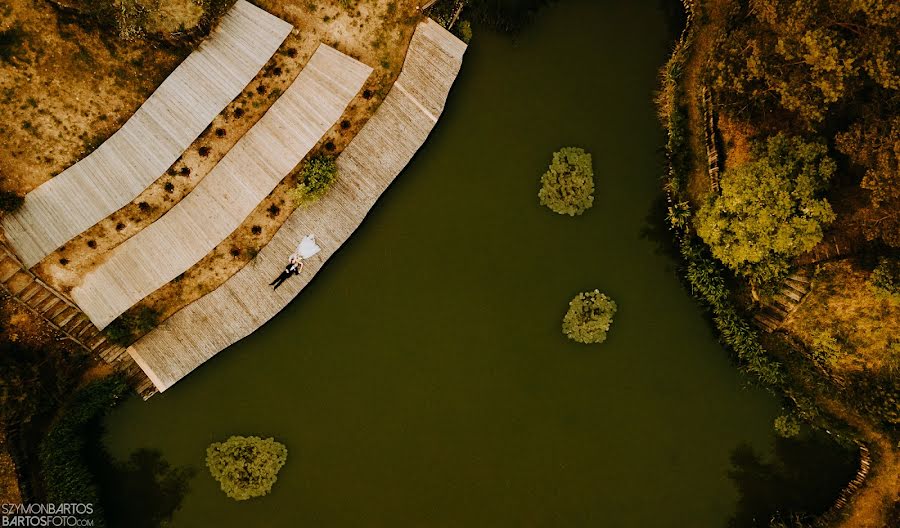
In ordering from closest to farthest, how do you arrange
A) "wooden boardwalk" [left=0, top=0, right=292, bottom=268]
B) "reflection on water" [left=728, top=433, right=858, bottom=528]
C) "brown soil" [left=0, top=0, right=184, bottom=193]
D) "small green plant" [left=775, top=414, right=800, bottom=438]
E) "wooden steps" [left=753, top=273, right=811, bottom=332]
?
"brown soil" [left=0, top=0, right=184, bottom=193] < "wooden boardwalk" [left=0, top=0, right=292, bottom=268] < "wooden steps" [left=753, top=273, right=811, bottom=332] < "small green plant" [left=775, top=414, right=800, bottom=438] < "reflection on water" [left=728, top=433, right=858, bottom=528]

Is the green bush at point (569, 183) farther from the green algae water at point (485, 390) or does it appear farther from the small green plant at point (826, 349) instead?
the small green plant at point (826, 349)

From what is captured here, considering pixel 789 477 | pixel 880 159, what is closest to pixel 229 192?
pixel 880 159

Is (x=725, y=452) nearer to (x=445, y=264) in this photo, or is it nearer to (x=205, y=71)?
(x=445, y=264)

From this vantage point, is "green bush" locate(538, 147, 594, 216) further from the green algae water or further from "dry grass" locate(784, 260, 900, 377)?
"dry grass" locate(784, 260, 900, 377)

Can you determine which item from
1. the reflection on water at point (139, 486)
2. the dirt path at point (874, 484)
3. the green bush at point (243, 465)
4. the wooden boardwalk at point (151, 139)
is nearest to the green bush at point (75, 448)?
the reflection on water at point (139, 486)

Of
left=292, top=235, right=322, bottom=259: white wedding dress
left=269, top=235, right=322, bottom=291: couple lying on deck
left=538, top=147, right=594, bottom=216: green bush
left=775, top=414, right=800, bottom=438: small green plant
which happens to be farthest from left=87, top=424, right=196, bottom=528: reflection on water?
left=775, top=414, right=800, bottom=438: small green plant

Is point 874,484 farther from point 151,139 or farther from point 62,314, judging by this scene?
point 62,314
